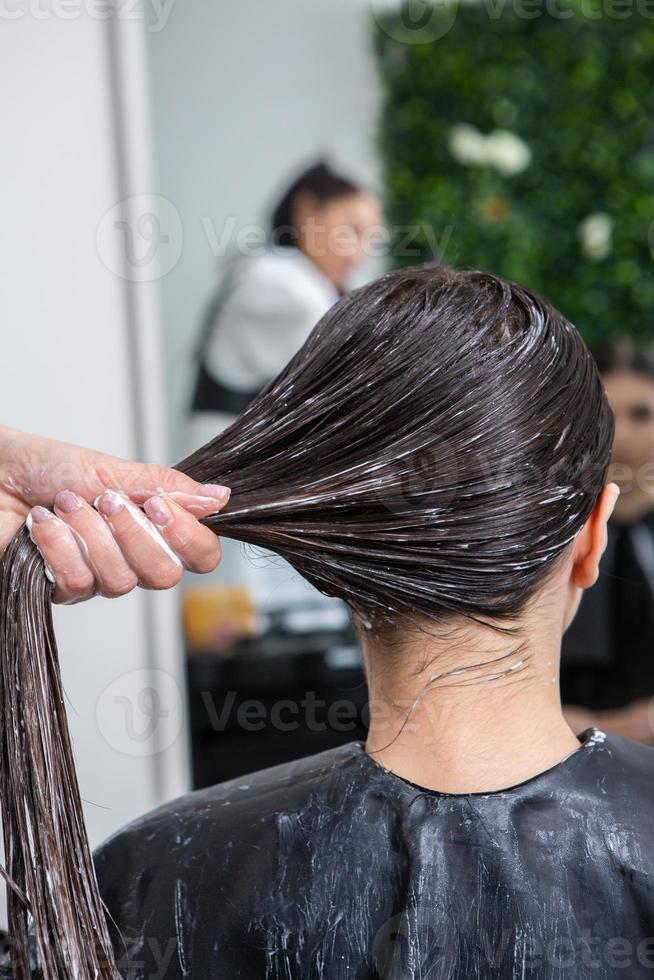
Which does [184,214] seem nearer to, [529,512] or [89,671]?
[89,671]

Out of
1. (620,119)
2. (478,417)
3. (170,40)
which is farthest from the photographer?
(620,119)

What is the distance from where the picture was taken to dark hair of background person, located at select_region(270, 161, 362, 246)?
2.64 m

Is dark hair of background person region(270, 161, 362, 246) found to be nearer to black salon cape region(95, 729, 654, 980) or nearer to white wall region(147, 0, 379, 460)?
white wall region(147, 0, 379, 460)

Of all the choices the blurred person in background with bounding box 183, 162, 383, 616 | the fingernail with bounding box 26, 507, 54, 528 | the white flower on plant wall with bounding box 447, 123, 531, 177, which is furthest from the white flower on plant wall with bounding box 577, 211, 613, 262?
the fingernail with bounding box 26, 507, 54, 528

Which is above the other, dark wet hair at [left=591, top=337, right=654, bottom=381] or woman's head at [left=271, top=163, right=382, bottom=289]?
woman's head at [left=271, top=163, right=382, bottom=289]

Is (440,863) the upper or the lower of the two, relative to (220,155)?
lower

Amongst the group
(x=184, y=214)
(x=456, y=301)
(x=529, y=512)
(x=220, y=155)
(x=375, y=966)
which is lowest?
(x=375, y=966)

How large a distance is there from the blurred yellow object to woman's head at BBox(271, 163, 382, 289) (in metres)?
0.88

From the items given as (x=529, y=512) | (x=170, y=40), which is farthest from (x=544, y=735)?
(x=170, y=40)

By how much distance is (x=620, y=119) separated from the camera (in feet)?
11.5

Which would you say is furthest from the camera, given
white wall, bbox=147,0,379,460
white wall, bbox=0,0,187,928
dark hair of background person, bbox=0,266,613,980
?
white wall, bbox=147,0,379,460

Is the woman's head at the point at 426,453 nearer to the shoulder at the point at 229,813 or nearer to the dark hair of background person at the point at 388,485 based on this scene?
the dark hair of background person at the point at 388,485

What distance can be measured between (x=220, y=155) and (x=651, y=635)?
2083 millimetres

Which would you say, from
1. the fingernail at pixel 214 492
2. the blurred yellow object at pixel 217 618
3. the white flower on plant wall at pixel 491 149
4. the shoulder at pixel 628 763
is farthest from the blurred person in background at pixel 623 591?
the white flower on plant wall at pixel 491 149
